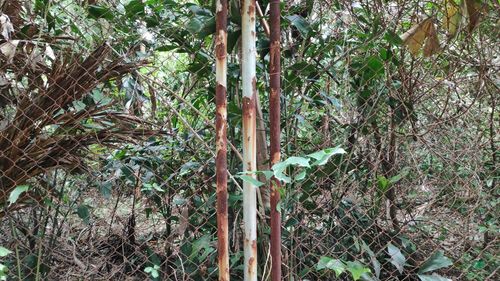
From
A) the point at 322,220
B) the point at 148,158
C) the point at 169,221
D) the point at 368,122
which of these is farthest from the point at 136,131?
the point at 368,122

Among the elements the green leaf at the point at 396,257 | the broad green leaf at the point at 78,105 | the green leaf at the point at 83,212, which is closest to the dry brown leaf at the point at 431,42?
the green leaf at the point at 396,257

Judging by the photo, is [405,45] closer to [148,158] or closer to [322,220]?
[322,220]

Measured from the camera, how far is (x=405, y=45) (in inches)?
70.7

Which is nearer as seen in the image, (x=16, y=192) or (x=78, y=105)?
(x=16, y=192)

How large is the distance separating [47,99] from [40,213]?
0.50m

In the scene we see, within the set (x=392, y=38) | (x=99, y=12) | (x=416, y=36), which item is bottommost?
(x=99, y=12)

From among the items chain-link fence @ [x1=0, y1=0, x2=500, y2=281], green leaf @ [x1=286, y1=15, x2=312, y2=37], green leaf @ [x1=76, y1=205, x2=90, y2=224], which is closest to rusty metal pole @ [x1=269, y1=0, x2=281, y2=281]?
chain-link fence @ [x1=0, y1=0, x2=500, y2=281]

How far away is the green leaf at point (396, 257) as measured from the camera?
1651 millimetres

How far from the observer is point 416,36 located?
1.80m

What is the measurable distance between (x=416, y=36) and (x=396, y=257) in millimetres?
910

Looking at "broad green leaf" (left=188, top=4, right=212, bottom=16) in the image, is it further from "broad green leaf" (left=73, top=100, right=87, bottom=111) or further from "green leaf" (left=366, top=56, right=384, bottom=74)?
"green leaf" (left=366, top=56, right=384, bottom=74)

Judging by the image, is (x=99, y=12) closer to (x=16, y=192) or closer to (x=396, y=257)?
(x=16, y=192)

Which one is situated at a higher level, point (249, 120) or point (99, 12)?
point (99, 12)

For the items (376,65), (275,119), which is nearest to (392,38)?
(376,65)
